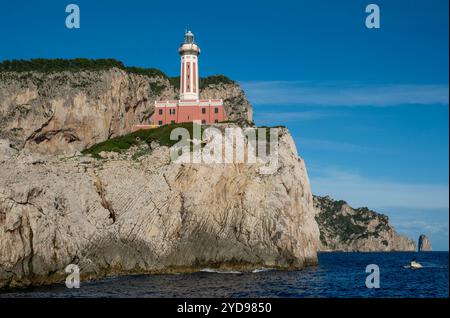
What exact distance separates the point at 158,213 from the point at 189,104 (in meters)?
28.4

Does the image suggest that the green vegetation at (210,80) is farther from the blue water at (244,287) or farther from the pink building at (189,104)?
the blue water at (244,287)

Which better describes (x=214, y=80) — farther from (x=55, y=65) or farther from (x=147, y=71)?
(x=55, y=65)

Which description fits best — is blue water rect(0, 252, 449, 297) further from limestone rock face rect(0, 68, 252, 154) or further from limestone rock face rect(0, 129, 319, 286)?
limestone rock face rect(0, 68, 252, 154)

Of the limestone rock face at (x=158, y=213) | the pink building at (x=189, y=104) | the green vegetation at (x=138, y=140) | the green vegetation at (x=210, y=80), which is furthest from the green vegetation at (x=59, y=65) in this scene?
the limestone rock face at (x=158, y=213)

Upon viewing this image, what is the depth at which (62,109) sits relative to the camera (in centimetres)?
9381

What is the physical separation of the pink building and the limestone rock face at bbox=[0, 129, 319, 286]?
1677 centimetres

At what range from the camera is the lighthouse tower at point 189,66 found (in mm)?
90181

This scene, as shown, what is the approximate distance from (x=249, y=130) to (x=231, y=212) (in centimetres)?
1441

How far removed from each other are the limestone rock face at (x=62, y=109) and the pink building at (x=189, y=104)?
1266 centimetres

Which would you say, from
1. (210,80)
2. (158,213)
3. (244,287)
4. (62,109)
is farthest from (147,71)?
(244,287)
